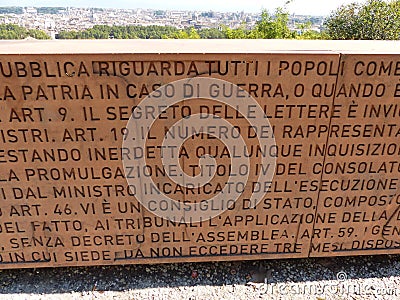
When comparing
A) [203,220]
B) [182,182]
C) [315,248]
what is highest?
[182,182]

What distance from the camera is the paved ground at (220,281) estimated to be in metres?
3.29

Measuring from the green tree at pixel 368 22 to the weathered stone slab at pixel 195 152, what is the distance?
661 inches

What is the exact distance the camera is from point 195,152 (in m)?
2.89

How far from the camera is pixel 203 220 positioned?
3.24 metres

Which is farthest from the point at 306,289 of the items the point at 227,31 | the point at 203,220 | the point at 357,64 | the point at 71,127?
the point at 227,31

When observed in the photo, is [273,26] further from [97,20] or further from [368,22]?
[97,20]

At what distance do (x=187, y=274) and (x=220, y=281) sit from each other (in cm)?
35

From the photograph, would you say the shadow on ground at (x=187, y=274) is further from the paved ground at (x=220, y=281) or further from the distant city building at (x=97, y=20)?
the distant city building at (x=97, y=20)

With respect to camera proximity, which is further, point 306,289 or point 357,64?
point 306,289

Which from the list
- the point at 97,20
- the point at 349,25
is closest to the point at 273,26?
the point at 349,25

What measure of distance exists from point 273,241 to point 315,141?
114 centimetres

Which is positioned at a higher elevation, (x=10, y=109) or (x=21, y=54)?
(x=21, y=54)

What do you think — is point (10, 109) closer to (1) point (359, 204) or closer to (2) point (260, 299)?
(2) point (260, 299)

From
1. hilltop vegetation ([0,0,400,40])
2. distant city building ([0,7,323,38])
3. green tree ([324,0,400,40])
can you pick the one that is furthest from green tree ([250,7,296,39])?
distant city building ([0,7,323,38])
